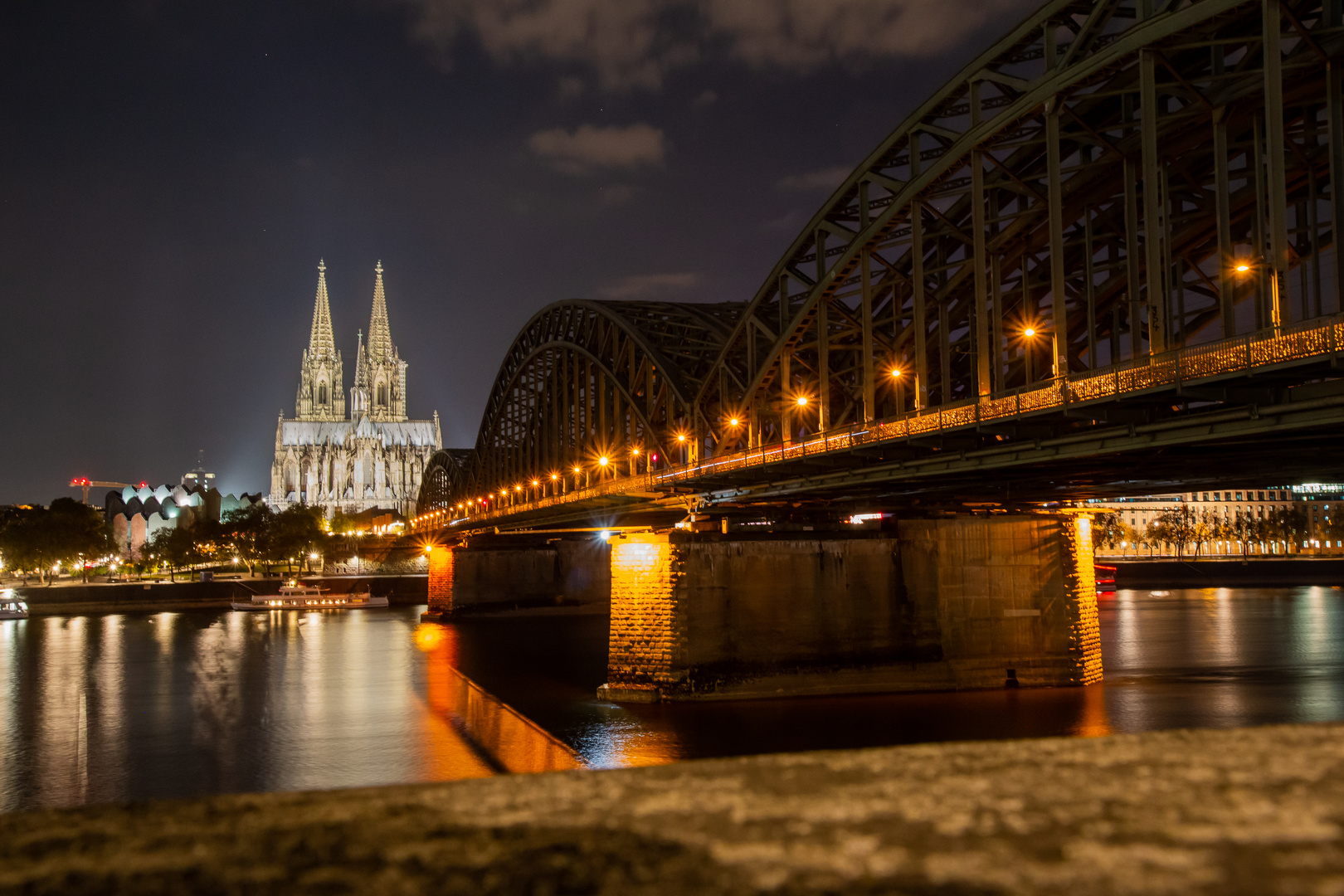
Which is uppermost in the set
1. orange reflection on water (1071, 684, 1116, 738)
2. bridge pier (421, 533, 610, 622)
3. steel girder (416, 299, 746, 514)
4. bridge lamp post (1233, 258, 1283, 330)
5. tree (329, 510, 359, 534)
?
steel girder (416, 299, 746, 514)

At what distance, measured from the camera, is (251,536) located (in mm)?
143750

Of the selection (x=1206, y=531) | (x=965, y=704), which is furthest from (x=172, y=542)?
(x=1206, y=531)

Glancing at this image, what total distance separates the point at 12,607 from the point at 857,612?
8292 cm

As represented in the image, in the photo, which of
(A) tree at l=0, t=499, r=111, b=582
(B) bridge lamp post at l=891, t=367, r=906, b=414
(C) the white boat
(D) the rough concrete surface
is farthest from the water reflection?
(A) tree at l=0, t=499, r=111, b=582

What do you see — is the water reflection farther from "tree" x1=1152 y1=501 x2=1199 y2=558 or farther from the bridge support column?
"tree" x1=1152 y1=501 x2=1199 y2=558

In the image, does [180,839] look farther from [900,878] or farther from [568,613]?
[568,613]

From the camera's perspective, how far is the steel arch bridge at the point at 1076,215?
2794 cm

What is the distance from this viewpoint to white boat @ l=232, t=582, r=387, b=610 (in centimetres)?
10675

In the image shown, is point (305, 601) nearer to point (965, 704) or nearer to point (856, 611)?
point (856, 611)

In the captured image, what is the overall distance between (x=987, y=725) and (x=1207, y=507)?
14163cm

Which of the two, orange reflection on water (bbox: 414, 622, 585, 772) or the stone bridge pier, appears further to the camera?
the stone bridge pier

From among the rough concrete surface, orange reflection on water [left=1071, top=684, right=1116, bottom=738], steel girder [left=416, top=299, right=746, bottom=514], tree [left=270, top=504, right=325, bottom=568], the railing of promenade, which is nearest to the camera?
the rough concrete surface

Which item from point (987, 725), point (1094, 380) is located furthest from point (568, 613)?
point (1094, 380)

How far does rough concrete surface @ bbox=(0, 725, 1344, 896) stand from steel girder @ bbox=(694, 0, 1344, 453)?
22.9 metres
